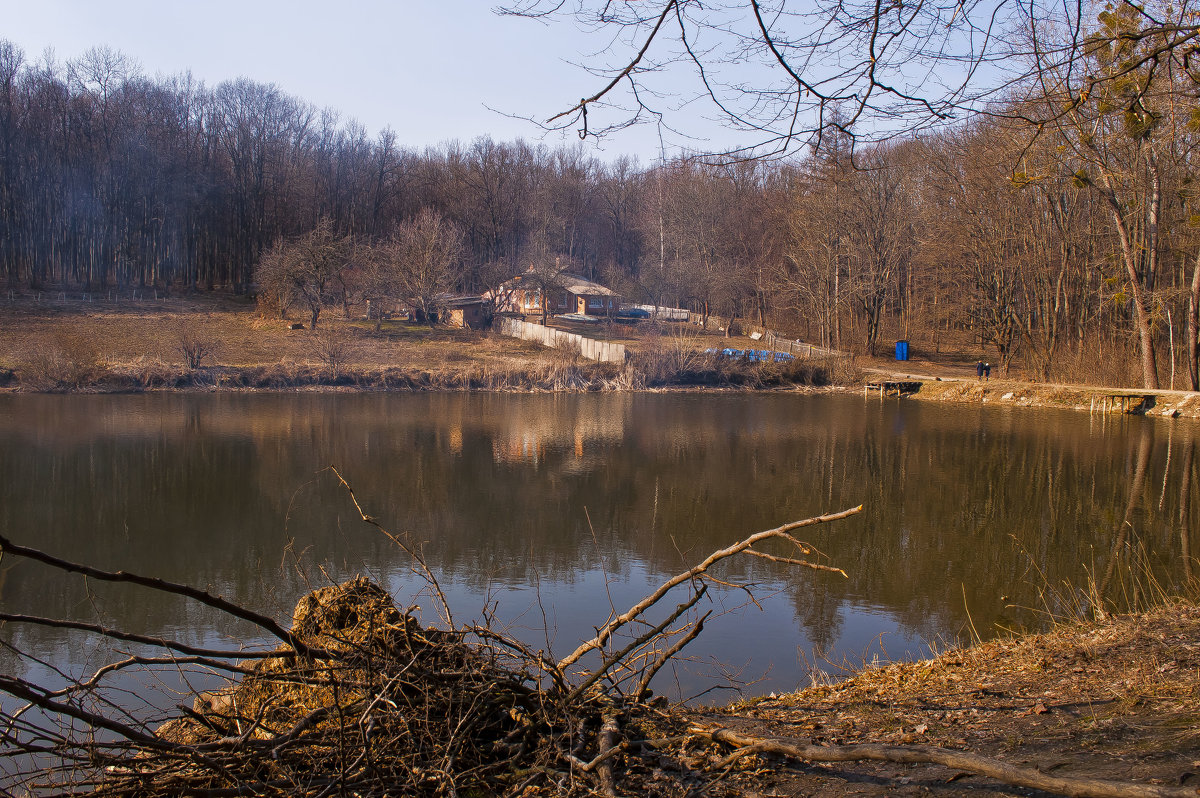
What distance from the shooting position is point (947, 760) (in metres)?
3.21

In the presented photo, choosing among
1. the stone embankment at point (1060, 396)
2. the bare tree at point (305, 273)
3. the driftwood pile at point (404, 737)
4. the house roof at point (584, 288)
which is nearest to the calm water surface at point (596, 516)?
the driftwood pile at point (404, 737)

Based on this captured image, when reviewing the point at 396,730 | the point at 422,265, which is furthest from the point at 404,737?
the point at 422,265

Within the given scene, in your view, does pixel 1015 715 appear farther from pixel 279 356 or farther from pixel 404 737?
pixel 279 356

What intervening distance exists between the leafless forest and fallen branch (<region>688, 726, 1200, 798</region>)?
78.3ft

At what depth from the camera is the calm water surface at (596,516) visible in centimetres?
849

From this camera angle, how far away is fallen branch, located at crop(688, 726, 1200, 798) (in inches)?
111

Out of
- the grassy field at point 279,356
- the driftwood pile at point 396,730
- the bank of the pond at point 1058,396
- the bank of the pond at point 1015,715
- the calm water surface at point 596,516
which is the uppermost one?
the grassy field at point 279,356

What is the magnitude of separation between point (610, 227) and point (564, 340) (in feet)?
103

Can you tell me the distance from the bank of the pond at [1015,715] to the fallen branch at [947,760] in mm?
82

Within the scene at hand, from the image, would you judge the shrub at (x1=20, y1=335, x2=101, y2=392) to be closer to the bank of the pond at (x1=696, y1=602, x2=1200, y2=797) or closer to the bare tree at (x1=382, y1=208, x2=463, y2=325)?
the bare tree at (x1=382, y1=208, x2=463, y2=325)

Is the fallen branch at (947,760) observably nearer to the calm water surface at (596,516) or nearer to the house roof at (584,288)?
the calm water surface at (596,516)

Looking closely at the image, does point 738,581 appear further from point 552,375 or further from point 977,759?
point 552,375

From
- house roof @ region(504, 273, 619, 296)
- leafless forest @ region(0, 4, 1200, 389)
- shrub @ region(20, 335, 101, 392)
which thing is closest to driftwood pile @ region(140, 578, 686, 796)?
leafless forest @ region(0, 4, 1200, 389)

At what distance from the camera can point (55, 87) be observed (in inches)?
1935
